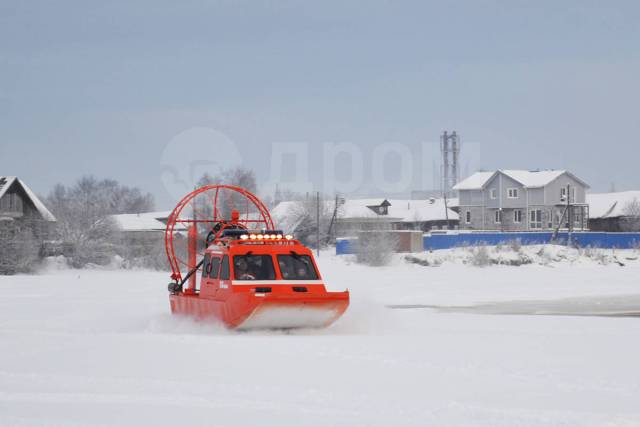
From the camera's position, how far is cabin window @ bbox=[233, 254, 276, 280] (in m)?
16.8

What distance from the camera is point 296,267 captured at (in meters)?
17.1

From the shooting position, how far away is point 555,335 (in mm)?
17062

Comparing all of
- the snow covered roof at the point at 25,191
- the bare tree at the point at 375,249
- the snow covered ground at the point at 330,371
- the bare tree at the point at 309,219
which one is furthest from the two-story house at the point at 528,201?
the snow covered ground at the point at 330,371

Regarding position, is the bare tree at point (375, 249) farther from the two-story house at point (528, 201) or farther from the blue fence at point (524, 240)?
the two-story house at point (528, 201)

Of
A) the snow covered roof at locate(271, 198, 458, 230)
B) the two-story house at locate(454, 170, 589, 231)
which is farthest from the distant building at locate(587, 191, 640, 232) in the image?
the snow covered roof at locate(271, 198, 458, 230)

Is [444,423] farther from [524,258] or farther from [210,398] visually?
[524,258]

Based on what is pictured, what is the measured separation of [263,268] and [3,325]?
250 inches

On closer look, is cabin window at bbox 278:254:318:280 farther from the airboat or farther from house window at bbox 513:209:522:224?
house window at bbox 513:209:522:224

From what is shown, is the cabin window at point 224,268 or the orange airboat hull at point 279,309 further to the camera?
the cabin window at point 224,268

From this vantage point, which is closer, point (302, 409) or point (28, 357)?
point (302, 409)

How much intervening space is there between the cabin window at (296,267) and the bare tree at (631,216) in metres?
80.9

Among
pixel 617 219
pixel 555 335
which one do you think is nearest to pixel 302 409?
pixel 555 335

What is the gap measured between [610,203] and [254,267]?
88.5 meters

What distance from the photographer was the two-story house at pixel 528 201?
3556 inches
